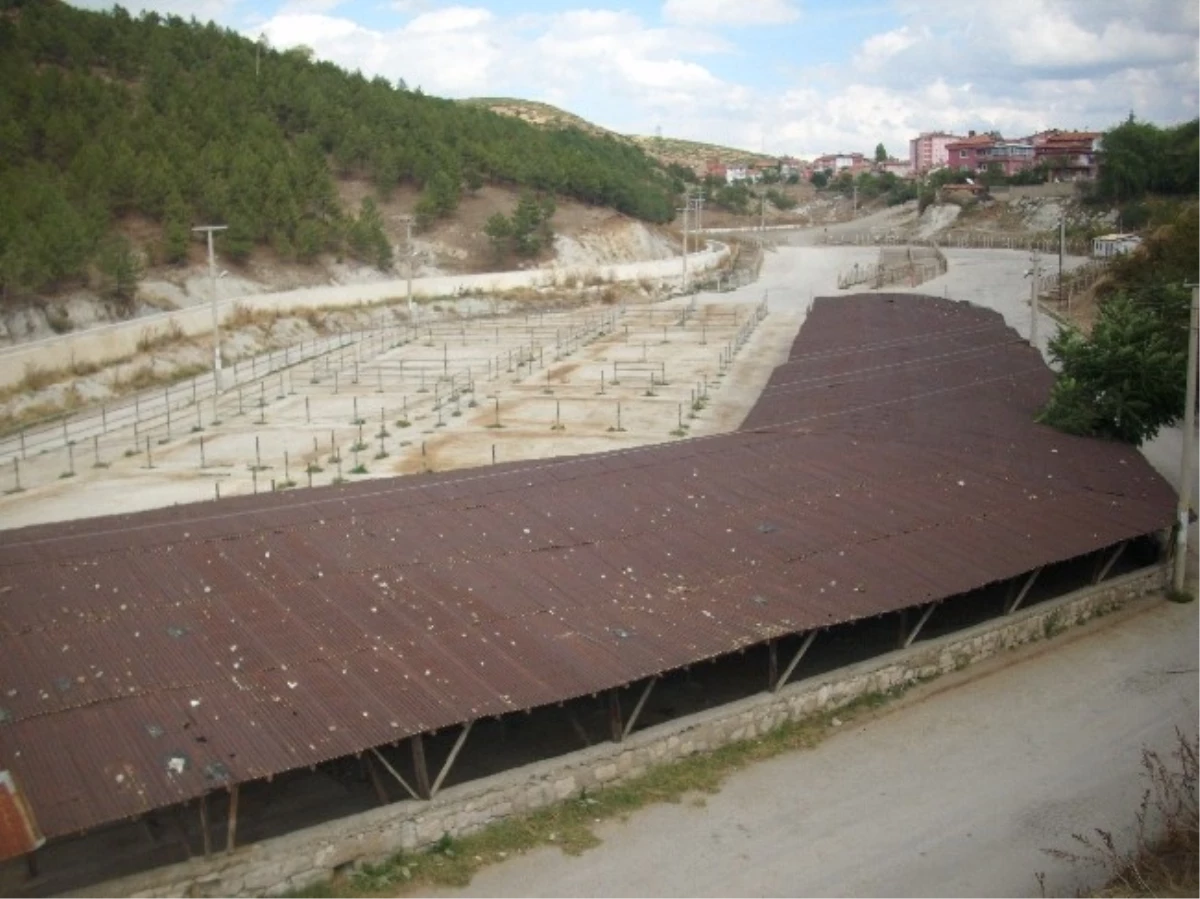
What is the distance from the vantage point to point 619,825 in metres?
13.5

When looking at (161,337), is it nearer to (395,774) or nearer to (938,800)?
(395,774)

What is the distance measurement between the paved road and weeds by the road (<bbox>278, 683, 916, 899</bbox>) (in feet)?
0.65

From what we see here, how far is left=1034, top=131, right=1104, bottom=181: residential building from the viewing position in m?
124

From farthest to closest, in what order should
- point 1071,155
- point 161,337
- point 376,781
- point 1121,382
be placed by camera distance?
point 1071,155
point 161,337
point 1121,382
point 376,781

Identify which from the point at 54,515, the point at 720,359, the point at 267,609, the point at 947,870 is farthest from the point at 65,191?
the point at 947,870

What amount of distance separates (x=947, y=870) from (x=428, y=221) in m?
74.3

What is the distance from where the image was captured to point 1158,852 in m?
11.9

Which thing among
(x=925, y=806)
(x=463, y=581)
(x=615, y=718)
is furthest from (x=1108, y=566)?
(x=463, y=581)

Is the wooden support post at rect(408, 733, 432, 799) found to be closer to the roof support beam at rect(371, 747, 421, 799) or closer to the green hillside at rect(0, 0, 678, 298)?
the roof support beam at rect(371, 747, 421, 799)

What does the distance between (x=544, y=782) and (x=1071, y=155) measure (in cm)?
14075

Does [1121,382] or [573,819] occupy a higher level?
[1121,382]

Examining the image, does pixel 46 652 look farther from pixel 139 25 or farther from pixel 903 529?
pixel 139 25

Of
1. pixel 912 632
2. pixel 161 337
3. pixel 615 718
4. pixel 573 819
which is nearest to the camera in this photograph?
pixel 573 819

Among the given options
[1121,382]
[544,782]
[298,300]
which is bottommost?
[544,782]
